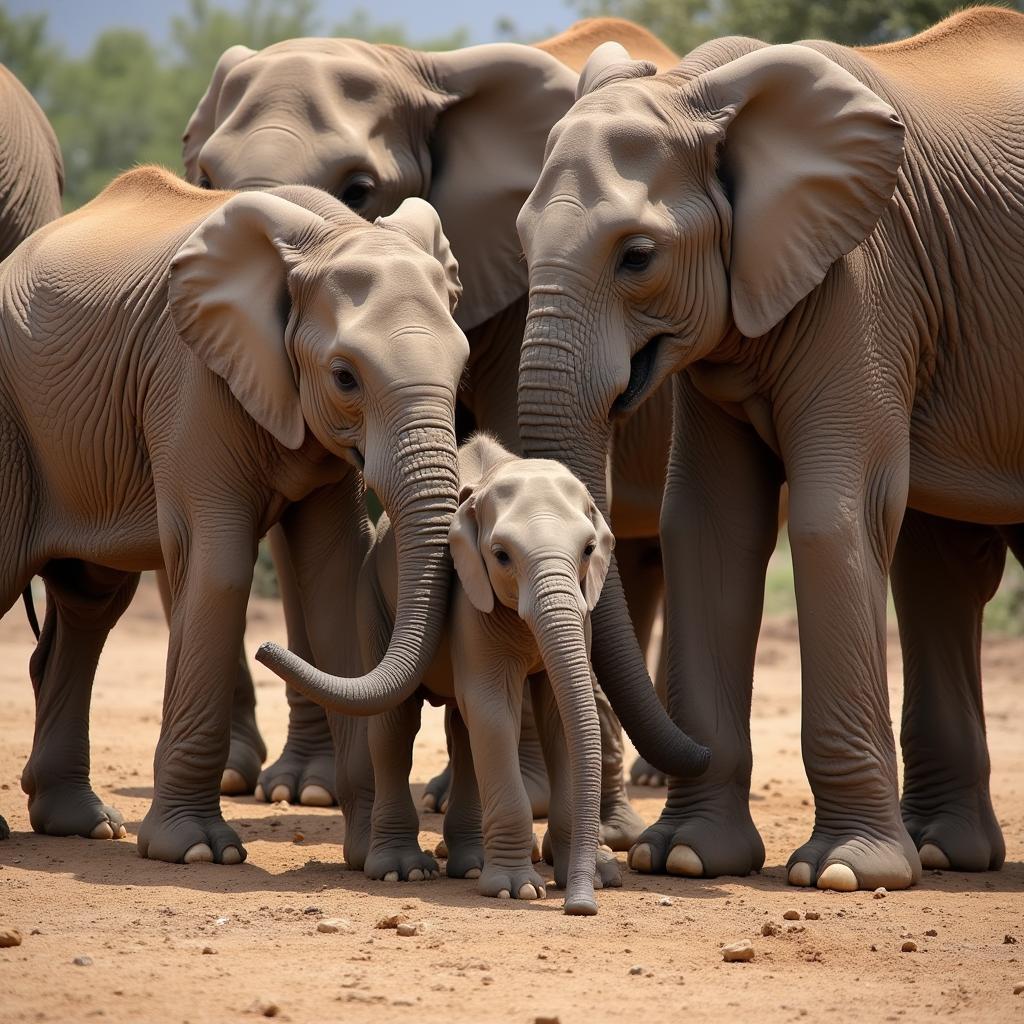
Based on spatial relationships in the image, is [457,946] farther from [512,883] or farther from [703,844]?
[703,844]

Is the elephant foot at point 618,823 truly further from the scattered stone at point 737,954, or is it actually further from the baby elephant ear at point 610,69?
the baby elephant ear at point 610,69

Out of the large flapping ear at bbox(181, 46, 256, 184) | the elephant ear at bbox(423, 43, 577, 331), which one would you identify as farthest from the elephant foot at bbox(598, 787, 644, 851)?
the large flapping ear at bbox(181, 46, 256, 184)

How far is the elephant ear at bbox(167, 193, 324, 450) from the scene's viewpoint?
7.39 m

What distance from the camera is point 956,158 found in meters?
7.88

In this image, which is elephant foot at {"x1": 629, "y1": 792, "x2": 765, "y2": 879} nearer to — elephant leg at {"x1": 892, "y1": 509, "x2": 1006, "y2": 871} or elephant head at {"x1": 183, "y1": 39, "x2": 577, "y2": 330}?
elephant leg at {"x1": 892, "y1": 509, "x2": 1006, "y2": 871}

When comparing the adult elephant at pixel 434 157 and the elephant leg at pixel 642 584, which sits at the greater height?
the adult elephant at pixel 434 157

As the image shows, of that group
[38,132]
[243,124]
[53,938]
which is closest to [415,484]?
[53,938]

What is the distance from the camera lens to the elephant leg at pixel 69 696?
333 inches

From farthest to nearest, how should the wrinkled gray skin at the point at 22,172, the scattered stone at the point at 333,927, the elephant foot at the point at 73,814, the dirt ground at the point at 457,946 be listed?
the wrinkled gray skin at the point at 22,172 → the elephant foot at the point at 73,814 → the scattered stone at the point at 333,927 → the dirt ground at the point at 457,946

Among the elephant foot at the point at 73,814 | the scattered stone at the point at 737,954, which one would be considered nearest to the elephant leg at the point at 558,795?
the scattered stone at the point at 737,954

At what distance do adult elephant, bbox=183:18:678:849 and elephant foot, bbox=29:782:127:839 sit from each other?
1.35 meters

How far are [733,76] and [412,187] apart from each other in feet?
8.44

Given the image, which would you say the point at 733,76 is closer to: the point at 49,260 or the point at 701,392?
the point at 701,392

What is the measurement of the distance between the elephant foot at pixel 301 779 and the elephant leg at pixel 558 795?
2783mm
